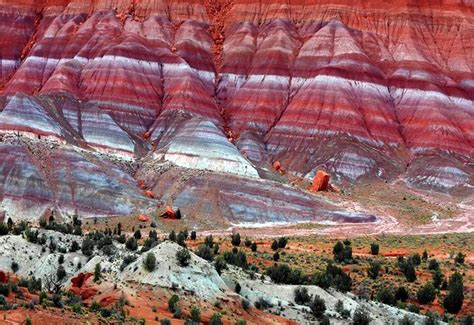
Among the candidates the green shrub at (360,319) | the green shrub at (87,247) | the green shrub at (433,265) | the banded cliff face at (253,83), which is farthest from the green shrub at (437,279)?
the banded cliff face at (253,83)

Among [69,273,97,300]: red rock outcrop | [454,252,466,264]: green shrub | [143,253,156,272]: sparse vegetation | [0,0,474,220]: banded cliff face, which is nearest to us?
[69,273,97,300]: red rock outcrop

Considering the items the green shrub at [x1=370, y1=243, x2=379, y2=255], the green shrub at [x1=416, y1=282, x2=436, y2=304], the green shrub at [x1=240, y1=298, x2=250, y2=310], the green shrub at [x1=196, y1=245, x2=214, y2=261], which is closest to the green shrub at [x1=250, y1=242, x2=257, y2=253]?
the green shrub at [x1=370, y1=243, x2=379, y2=255]

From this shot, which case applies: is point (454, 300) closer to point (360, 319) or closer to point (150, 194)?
point (360, 319)

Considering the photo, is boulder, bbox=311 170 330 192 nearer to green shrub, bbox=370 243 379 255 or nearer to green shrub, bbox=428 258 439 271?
green shrub, bbox=370 243 379 255

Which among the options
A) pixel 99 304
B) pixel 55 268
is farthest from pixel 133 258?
pixel 99 304

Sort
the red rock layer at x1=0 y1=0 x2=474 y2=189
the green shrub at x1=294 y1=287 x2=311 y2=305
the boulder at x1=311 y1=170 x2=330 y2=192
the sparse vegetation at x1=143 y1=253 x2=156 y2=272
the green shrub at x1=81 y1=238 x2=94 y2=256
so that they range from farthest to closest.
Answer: the red rock layer at x1=0 y1=0 x2=474 y2=189
the boulder at x1=311 y1=170 x2=330 y2=192
the green shrub at x1=81 y1=238 x2=94 y2=256
the green shrub at x1=294 y1=287 x2=311 y2=305
the sparse vegetation at x1=143 y1=253 x2=156 y2=272

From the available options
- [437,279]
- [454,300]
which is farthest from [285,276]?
[437,279]

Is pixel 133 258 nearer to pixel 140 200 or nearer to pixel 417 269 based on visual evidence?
pixel 417 269

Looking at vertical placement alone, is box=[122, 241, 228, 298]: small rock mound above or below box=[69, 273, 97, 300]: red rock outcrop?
above
